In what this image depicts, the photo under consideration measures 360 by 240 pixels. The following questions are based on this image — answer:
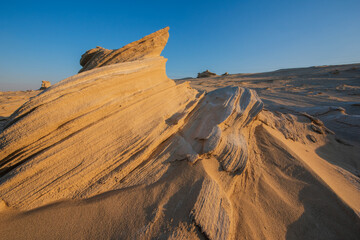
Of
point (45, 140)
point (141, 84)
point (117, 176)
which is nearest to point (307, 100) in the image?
point (141, 84)

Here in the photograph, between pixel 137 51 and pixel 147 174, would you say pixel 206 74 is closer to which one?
pixel 137 51

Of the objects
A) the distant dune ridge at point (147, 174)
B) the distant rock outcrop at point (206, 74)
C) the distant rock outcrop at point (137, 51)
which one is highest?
the distant rock outcrop at point (137, 51)

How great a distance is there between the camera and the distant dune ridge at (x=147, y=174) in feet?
4.92

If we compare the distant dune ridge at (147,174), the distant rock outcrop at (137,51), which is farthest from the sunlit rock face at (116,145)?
the distant rock outcrop at (137,51)

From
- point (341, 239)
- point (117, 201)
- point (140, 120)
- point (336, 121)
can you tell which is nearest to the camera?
point (341, 239)

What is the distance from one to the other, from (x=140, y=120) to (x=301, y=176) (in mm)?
2341

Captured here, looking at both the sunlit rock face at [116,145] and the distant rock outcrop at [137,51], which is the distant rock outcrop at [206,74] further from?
the sunlit rock face at [116,145]

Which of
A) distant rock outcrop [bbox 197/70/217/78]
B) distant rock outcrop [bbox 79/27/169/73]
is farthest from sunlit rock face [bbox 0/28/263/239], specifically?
distant rock outcrop [bbox 197/70/217/78]

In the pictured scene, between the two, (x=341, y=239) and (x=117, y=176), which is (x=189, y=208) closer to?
(x=117, y=176)

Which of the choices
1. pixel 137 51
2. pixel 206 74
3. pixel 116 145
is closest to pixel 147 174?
pixel 116 145

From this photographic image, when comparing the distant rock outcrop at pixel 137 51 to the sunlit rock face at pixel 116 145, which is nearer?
the sunlit rock face at pixel 116 145

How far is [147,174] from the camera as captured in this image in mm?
1914

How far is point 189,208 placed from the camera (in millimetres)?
1564

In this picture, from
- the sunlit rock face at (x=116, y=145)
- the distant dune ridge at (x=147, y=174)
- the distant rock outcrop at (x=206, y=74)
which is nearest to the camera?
the distant dune ridge at (x=147, y=174)
